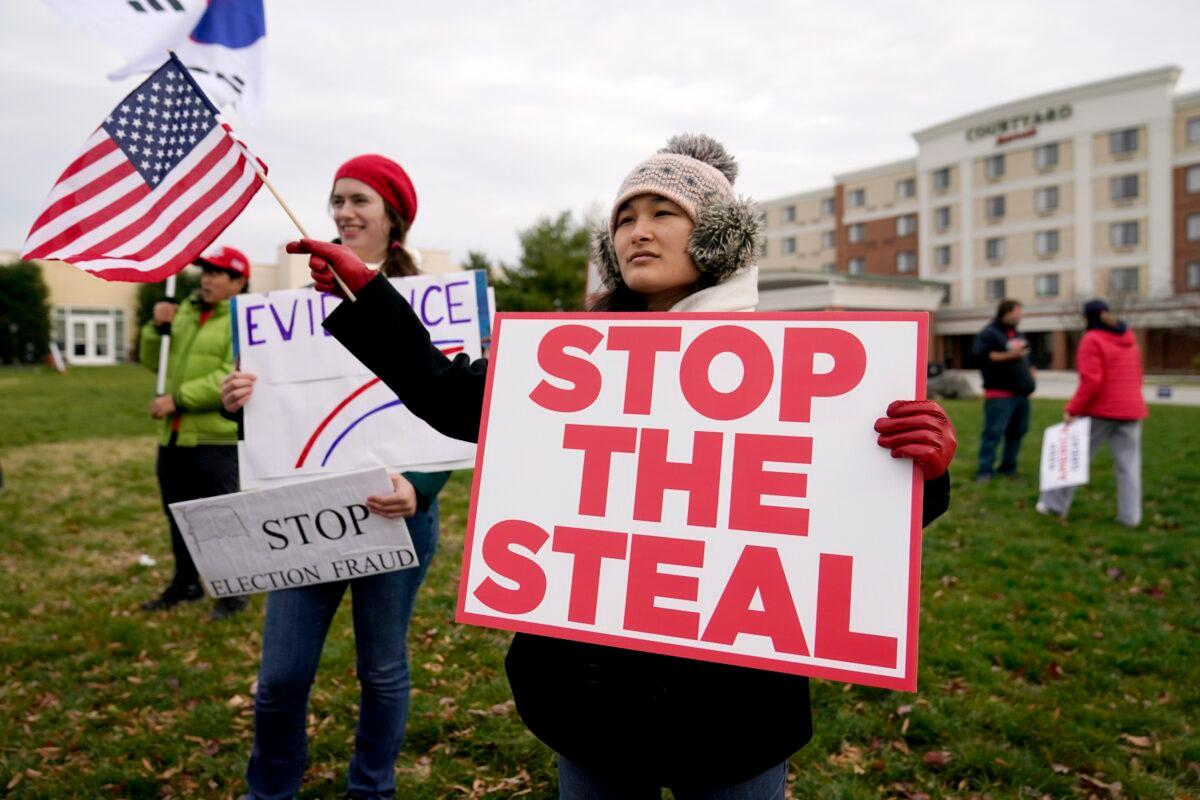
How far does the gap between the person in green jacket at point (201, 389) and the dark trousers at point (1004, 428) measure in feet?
26.2

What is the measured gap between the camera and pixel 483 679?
13.6 ft

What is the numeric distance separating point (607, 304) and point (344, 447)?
123 cm

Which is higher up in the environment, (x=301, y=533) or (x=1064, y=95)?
(x=1064, y=95)

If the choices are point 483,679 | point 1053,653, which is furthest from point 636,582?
point 1053,653

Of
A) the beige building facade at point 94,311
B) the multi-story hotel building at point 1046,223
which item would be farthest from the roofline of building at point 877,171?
the beige building facade at point 94,311

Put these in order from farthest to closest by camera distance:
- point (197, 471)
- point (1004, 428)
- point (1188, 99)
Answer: point (1188, 99), point (1004, 428), point (197, 471)

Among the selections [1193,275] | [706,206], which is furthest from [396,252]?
[1193,275]

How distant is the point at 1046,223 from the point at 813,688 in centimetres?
4988

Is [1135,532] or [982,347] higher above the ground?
[982,347]

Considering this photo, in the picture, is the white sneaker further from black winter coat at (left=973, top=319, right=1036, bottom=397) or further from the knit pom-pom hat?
the knit pom-pom hat

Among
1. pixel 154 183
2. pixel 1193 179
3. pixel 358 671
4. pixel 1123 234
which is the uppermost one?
pixel 1193 179

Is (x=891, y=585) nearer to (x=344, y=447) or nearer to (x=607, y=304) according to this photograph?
(x=607, y=304)

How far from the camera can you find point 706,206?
1789 millimetres

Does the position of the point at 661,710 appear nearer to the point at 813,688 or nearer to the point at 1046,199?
the point at 813,688
